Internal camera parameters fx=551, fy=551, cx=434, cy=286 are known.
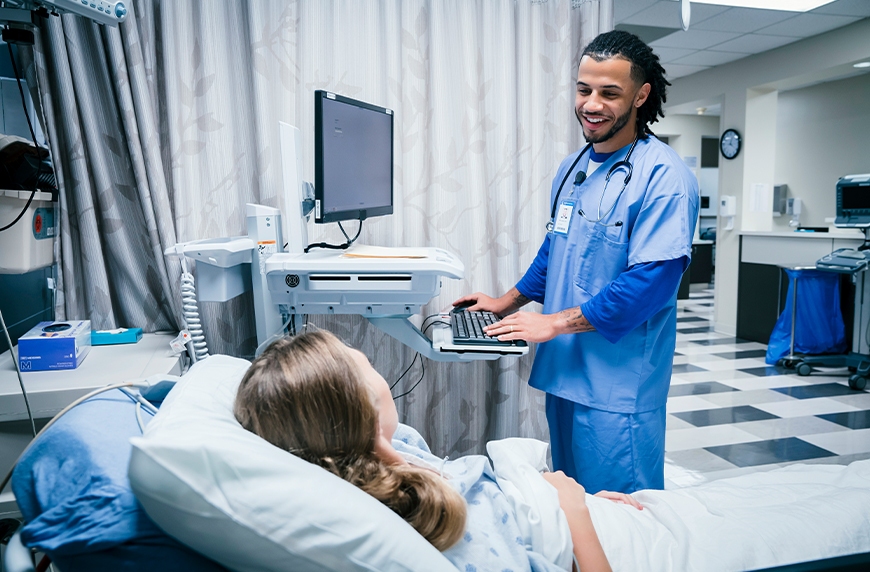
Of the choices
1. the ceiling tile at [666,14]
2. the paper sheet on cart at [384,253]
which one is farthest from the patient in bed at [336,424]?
the ceiling tile at [666,14]

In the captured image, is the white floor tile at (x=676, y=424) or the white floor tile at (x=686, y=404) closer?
the white floor tile at (x=676, y=424)

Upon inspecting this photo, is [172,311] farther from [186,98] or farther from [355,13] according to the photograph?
[355,13]

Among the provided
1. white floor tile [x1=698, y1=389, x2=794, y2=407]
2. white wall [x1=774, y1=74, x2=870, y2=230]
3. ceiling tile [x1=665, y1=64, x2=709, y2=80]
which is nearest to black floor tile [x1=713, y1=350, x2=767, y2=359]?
white floor tile [x1=698, y1=389, x2=794, y2=407]

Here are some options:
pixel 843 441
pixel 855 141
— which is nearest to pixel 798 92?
pixel 855 141

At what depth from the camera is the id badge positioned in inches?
60.6

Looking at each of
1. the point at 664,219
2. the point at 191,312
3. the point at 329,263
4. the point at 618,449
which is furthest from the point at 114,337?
the point at 664,219

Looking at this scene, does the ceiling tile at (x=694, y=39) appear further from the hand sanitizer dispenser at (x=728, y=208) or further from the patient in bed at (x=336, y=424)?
the patient in bed at (x=336, y=424)

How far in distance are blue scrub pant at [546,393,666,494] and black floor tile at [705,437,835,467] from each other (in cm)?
120

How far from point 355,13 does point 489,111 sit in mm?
584

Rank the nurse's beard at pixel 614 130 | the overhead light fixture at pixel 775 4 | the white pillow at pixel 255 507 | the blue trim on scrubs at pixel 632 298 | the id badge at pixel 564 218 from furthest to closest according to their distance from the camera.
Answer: the overhead light fixture at pixel 775 4, the id badge at pixel 564 218, the nurse's beard at pixel 614 130, the blue trim on scrubs at pixel 632 298, the white pillow at pixel 255 507

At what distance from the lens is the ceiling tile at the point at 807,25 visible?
12.4ft

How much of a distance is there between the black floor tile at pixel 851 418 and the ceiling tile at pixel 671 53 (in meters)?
3.04

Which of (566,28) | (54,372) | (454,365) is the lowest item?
(454,365)

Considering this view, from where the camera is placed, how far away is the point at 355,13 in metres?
1.93
